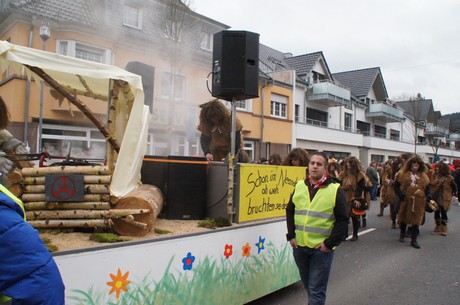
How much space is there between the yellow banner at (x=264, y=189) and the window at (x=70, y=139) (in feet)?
31.3

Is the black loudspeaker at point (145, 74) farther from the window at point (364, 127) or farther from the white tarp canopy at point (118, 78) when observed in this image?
the window at point (364, 127)

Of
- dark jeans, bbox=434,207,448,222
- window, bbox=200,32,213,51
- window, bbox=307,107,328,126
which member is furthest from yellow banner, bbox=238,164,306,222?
window, bbox=307,107,328,126

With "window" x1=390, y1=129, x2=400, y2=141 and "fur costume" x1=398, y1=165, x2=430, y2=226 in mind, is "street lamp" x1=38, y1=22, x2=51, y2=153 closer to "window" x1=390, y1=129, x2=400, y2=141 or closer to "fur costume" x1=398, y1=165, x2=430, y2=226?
"fur costume" x1=398, y1=165, x2=430, y2=226

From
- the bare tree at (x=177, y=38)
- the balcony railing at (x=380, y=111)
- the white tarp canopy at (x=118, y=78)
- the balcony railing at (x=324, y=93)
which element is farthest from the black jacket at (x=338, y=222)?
the balcony railing at (x=380, y=111)

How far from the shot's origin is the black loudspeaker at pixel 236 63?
14.1 ft

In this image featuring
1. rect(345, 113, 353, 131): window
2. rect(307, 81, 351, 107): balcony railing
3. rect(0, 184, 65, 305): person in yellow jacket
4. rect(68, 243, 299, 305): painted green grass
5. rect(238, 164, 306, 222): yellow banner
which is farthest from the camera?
rect(345, 113, 353, 131): window

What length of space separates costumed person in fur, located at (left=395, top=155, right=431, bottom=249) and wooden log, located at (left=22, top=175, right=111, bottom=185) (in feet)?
19.6

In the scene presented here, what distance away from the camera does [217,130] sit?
17.3 ft

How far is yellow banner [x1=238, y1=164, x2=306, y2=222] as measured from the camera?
12.2 ft

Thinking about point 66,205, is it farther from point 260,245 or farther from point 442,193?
point 442,193

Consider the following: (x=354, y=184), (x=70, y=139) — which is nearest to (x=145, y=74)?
(x=354, y=184)

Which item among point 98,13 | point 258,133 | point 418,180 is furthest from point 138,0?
point 258,133

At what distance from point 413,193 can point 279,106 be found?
52.7 feet

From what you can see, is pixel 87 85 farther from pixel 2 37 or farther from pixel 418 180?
pixel 2 37
